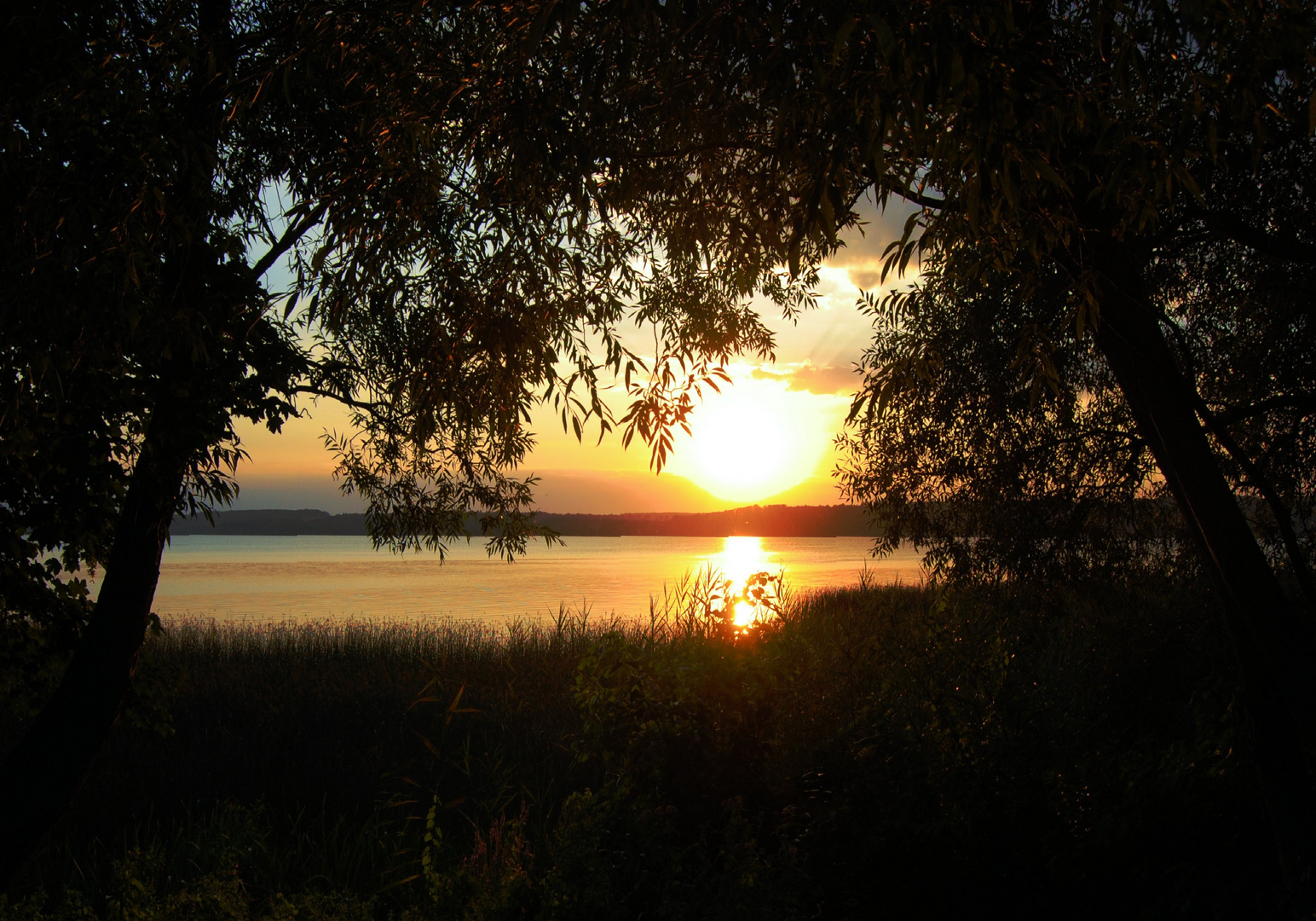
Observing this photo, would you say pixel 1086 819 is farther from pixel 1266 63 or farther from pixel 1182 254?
pixel 1182 254

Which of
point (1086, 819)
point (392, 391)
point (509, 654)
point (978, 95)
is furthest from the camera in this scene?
point (509, 654)

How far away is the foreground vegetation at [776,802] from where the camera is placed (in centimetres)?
447

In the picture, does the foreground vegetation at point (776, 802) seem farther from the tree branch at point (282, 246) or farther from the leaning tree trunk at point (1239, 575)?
the tree branch at point (282, 246)

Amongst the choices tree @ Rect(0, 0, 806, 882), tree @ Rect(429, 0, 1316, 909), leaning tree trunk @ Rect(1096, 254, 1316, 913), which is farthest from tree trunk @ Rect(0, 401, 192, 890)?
leaning tree trunk @ Rect(1096, 254, 1316, 913)

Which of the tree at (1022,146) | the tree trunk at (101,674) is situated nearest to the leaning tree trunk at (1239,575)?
the tree at (1022,146)

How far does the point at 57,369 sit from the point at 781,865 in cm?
496

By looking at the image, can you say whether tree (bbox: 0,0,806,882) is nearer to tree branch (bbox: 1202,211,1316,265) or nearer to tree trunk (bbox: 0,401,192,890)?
tree trunk (bbox: 0,401,192,890)

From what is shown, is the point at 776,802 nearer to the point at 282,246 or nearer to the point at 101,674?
the point at 101,674

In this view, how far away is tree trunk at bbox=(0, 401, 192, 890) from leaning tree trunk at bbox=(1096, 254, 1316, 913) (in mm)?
6224

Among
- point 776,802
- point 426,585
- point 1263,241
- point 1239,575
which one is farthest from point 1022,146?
point 426,585

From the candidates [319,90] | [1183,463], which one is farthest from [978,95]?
[319,90]

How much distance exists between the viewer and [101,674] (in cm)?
563

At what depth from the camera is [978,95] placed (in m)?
2.93

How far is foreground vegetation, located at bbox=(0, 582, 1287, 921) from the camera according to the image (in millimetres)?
4473
